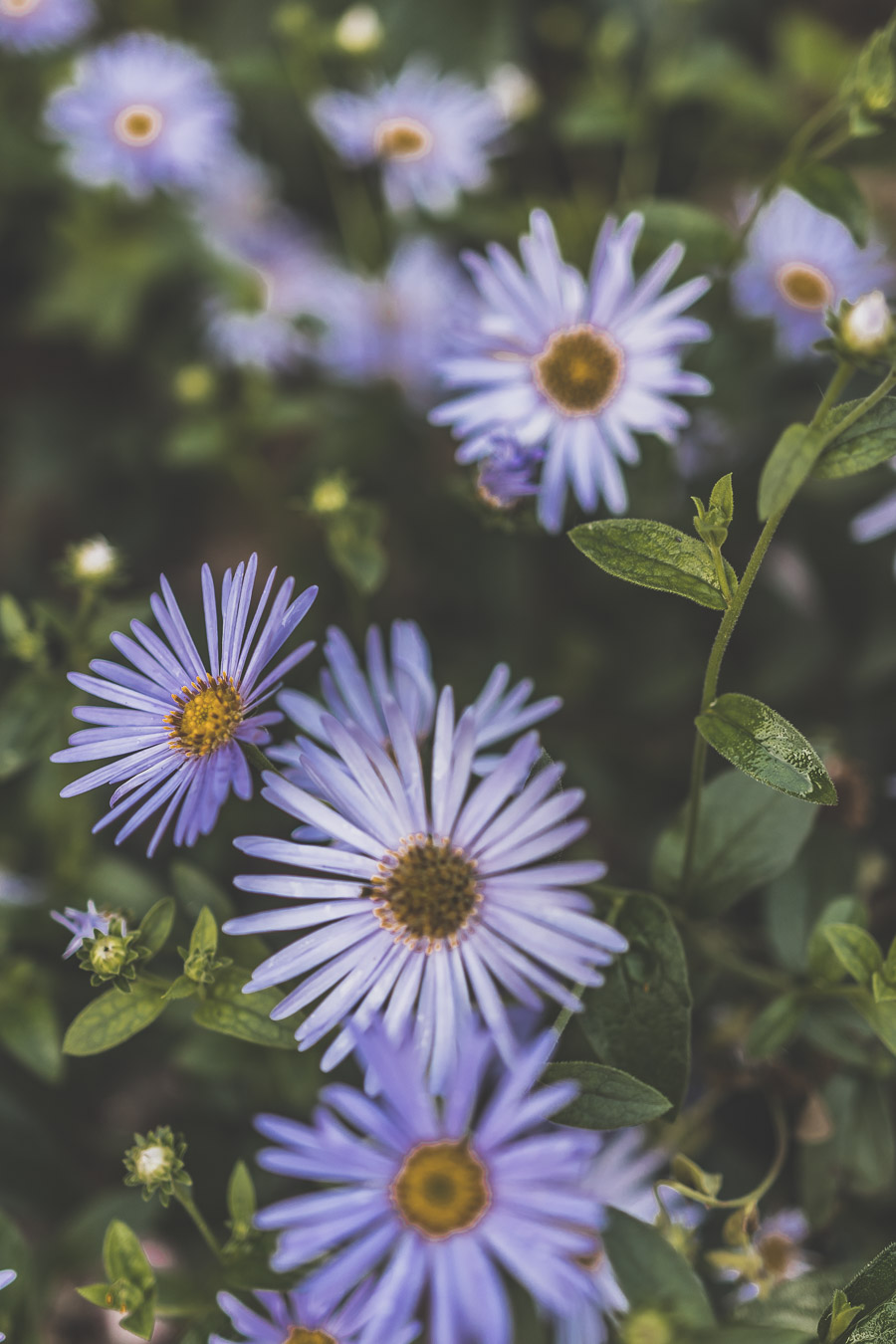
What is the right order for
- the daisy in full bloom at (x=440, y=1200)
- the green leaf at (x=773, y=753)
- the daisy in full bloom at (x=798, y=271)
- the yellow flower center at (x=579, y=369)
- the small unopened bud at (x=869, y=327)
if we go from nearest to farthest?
1. the daisy in full bloom at (x=440, y=1200)
2. the small unopened bud at (x=869, y=327)
3. the green leaf at (x=773, y=753)
4. the yellow flower center at (x=579, y=369)
5. the daisy in full bloom at (x=798, y=271)

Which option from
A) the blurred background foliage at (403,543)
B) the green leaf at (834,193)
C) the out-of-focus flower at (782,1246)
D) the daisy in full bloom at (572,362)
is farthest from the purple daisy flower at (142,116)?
the out-of-focus flower at (782,1246)

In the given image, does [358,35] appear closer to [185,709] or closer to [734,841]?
[185,709]

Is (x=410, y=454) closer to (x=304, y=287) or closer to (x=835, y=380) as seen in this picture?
(x=304, y=287)

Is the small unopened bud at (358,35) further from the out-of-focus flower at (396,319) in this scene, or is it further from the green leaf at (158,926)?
the green leaf at (158,926)

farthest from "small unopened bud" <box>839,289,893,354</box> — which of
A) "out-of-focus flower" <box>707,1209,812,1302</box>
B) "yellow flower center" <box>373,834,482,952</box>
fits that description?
"out-of-focus flower" <box>707,1209,812,1302</box>

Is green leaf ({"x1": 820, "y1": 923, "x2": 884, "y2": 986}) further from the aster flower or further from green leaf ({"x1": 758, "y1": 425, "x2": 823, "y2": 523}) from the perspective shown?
the aster flower

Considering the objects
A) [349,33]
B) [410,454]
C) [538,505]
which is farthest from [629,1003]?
[349,33]
